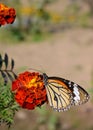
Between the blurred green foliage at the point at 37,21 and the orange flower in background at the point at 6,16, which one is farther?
the blurred green foliage at the point at 37,21

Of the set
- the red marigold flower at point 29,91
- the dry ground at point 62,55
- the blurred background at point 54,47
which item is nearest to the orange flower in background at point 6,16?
the red marigold flower at point 29,91

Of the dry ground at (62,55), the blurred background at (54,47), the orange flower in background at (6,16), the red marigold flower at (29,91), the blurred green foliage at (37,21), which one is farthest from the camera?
the blurred green foliage at (37,21)

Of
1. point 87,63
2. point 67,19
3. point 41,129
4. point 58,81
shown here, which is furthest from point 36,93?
point 67,19

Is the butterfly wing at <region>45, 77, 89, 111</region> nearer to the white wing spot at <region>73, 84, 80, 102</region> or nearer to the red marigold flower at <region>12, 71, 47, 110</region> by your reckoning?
the white wing spot at <region>73, 84, 80, 102</region>

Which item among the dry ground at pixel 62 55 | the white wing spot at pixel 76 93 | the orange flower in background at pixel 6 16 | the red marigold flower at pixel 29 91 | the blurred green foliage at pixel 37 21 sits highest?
the blurred green foliage at pixel 37 21

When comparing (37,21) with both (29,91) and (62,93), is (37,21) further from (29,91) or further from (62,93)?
(29,91)

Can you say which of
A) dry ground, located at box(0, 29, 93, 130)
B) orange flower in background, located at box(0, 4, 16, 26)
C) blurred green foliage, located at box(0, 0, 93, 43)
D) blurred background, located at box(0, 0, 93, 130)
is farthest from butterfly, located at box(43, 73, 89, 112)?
blurred green foliage, located at box(0, 0, 93, 43)

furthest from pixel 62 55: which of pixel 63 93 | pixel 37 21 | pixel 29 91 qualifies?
pixel 29 91

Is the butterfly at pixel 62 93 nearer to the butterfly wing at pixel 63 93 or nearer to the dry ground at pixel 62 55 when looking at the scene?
the butterfly wing at pixel 63 93
